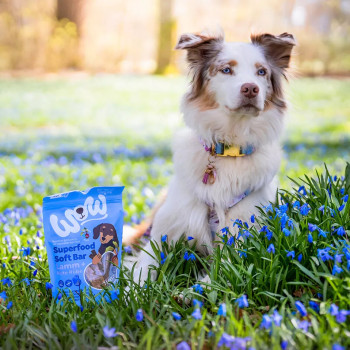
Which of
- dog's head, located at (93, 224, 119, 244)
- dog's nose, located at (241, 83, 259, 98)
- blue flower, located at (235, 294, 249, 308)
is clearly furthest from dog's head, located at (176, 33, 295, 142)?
blue flower, located at (235, 294, 249, 308)

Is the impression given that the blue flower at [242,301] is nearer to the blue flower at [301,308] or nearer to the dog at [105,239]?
the blue flower at [301,308]

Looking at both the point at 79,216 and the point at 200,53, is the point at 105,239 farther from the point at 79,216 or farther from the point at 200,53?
the point at 200,53

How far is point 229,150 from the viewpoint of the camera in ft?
11.0

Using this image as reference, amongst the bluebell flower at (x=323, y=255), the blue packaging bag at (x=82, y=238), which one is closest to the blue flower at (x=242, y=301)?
the bluebell flower at (x=323, y=255)

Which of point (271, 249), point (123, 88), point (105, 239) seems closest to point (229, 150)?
point (271, 249)

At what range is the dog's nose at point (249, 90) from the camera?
10.0 ft

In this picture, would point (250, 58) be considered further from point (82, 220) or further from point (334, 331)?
point (334, 331)

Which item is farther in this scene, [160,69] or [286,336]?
[160,69]

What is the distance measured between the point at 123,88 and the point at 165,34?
5745 millimetres

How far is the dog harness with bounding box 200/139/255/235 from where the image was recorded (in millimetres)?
3252

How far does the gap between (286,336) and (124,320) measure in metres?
0.85

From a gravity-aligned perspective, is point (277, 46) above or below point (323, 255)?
above

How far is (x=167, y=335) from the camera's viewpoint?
2172 mm

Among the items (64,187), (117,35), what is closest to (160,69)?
(117,35)
